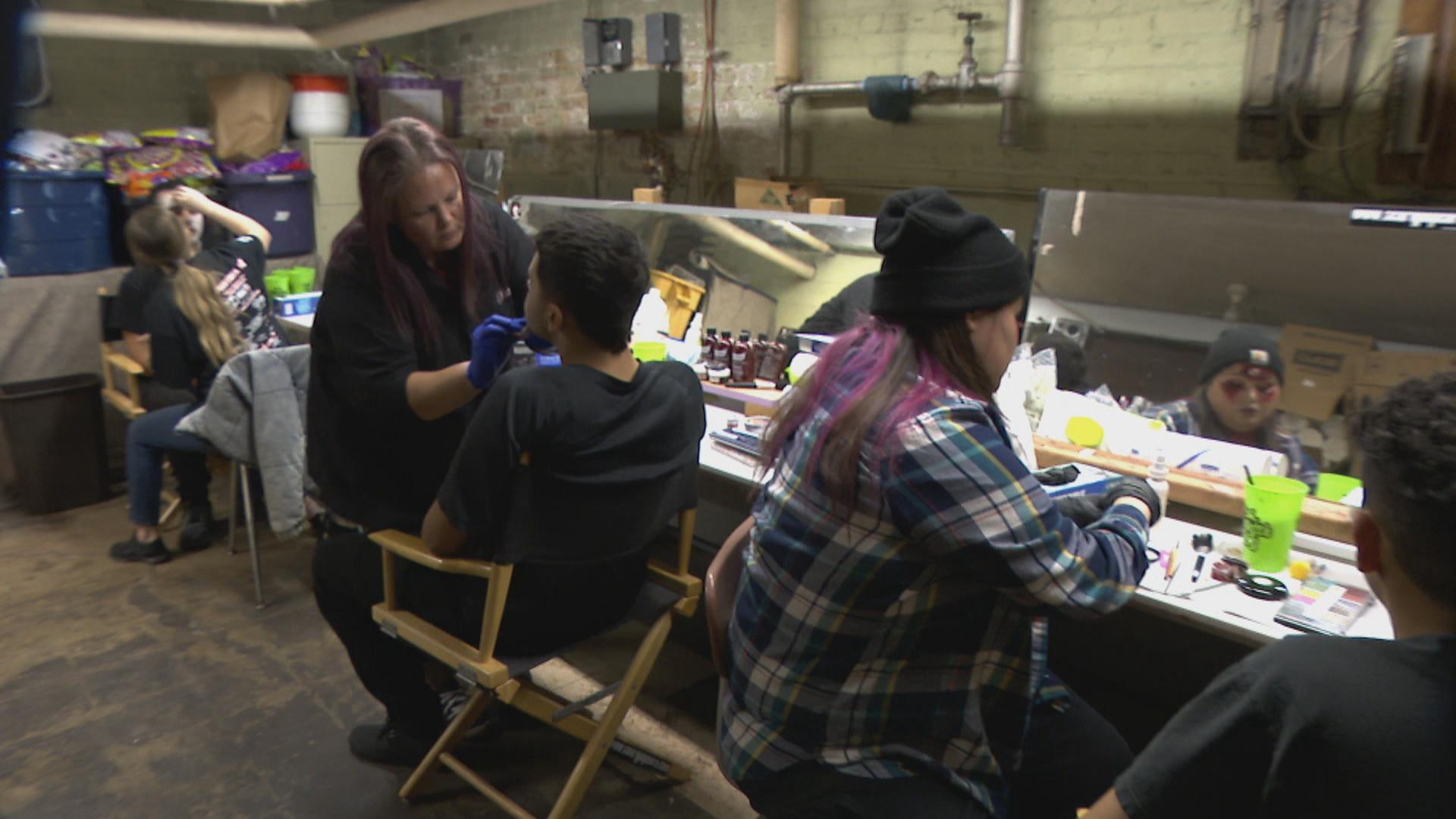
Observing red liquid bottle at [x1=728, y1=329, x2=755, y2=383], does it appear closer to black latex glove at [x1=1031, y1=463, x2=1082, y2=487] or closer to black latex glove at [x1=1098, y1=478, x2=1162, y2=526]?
black latex glove at [x1=1031, y1=463, x2=1082, y2=487]

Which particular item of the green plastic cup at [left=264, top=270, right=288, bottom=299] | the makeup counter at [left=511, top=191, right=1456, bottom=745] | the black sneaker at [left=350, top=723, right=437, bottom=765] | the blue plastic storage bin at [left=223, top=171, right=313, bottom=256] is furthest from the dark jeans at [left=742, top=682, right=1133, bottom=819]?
the blue plastic storage bin at [left=223, top=171, right=313, bottom=256]

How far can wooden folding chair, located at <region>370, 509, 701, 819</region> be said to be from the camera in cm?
174

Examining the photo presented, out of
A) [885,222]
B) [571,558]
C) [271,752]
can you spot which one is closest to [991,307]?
[885,222]

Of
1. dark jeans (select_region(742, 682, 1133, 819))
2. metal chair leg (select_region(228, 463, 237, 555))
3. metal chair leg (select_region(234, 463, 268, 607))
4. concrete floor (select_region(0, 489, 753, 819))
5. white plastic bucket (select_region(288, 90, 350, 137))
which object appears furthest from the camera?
white plastic bucket (select_region(288, 90, 350, 137))

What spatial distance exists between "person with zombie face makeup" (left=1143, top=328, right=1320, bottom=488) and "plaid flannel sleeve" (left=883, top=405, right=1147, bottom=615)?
109 centimetres

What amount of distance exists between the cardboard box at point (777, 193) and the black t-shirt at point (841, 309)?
2.14 feet

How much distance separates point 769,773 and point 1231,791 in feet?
2.01

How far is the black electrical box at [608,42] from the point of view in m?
4.28

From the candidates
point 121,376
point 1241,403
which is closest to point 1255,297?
point 1241,403

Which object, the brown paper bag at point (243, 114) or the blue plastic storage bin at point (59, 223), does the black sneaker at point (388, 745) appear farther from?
the brown paper bag at point (243, 114)

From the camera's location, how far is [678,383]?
1.87 meters

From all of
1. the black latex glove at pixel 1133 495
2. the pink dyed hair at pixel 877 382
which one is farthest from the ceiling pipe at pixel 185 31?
the black latex glove at pixel 1133 495

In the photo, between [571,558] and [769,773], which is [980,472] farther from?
[571,558]

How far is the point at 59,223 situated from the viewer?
163 inches
